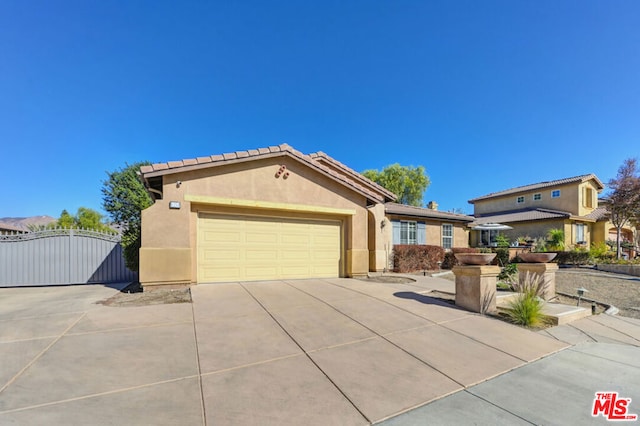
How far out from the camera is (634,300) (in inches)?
325

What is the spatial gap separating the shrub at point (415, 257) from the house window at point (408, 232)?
54.7 inches

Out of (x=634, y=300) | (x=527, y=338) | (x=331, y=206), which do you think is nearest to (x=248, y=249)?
(x=331, y=206)

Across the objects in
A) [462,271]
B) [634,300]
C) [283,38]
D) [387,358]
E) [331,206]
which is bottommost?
[634,300]

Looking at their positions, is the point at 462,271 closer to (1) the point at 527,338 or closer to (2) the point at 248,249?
(1) the point at 527,338

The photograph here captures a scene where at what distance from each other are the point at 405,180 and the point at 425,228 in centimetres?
2040

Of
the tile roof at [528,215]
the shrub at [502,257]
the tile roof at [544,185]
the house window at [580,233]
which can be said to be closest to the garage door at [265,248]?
the shrub at [502,257]

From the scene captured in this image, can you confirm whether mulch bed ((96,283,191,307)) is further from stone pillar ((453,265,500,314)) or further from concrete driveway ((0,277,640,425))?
stone pillar ((453,265,500,314))

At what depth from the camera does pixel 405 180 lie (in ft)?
119

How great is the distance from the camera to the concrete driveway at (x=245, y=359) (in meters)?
2.64

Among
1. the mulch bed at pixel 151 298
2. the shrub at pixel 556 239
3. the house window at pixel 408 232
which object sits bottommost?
the mulch bed at pixel 151 298

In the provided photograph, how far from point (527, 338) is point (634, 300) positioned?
269 inches

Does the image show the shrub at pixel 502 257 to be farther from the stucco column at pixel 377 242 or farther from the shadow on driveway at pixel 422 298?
the shadow on driveway at pixel 422 298

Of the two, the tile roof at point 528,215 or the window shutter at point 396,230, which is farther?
the tile roof at point 528,215

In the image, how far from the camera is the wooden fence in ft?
29.9
